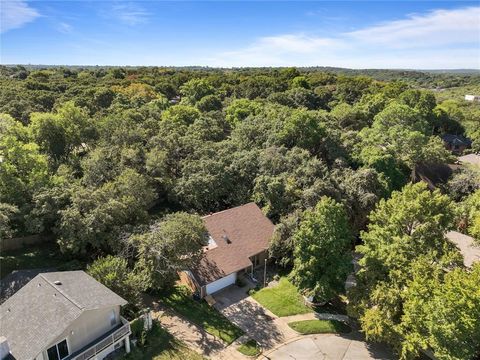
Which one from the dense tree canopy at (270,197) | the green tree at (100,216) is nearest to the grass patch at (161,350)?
the dense tree canopy at (270,197)

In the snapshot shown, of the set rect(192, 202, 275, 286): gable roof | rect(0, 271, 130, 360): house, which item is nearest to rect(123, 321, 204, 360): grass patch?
rect(0, 271, 130, 360): house

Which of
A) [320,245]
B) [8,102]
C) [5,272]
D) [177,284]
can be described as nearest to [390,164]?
[320,245]

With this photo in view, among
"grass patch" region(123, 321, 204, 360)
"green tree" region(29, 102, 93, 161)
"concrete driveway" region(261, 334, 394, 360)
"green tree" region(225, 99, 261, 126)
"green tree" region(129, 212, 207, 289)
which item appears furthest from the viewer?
"green tree" region(225, 99, 261, 126)

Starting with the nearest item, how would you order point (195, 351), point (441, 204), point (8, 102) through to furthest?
1. point (195, 351)
2. point (441, 204)
3. point (8, 102)

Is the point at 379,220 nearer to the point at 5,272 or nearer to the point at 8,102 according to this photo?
the point at 5,272

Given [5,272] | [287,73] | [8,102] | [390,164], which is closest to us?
[5,272]

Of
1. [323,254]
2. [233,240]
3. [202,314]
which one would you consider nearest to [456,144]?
[323,254]

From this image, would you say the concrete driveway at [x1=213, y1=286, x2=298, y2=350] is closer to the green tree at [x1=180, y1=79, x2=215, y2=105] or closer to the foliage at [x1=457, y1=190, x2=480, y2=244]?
the foliage at [x1=457, y1=190, x2=480, y2=244]

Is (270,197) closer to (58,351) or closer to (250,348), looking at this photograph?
(250,348)
